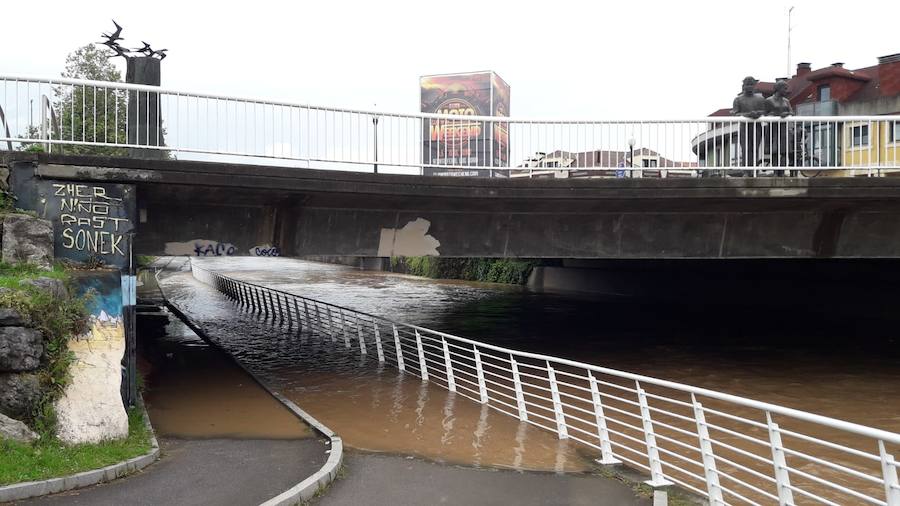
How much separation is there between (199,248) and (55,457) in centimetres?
590

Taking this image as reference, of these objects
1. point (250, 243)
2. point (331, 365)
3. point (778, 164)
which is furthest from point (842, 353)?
point (250, 243)

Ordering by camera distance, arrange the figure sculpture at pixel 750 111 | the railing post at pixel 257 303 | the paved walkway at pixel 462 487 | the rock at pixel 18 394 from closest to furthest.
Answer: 1. the paved walkway at pixel 462 487
2. the rock at pixel 18 394
3. the figure sculpture at pixel 750 111
4. the railing post at pixel 257 303

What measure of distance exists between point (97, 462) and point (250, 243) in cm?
622

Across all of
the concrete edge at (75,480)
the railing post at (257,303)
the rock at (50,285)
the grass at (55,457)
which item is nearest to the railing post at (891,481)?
the concrete edge at (75,480)

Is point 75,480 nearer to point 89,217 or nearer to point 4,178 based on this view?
point 89,217

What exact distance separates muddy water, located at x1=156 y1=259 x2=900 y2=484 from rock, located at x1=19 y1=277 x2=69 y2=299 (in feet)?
13.2

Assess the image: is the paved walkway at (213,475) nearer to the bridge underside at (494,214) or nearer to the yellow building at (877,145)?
the bridge underside at (494,214)

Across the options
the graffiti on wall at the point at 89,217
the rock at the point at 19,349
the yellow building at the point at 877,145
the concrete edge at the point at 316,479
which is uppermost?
the yellow building at the point at 877,145

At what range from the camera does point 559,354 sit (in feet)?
58.9

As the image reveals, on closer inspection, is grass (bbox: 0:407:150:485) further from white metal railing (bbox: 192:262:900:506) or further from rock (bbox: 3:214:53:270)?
white metal railing (bbox: 192:262:900:506)

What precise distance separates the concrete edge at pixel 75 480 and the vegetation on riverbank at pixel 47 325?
96cm

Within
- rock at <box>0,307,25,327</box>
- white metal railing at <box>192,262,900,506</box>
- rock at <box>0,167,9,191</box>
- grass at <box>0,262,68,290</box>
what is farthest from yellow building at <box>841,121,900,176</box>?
rock at <box>0,167,9,191</box>

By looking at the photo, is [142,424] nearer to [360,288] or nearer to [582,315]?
[582,315]

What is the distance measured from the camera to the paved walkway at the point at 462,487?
6418 millimetres
